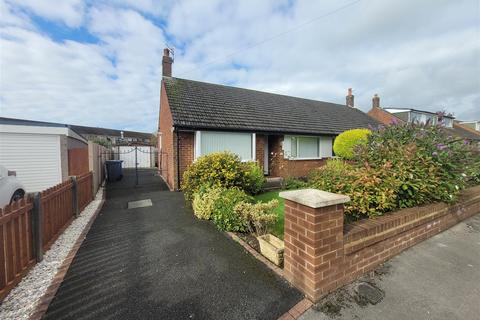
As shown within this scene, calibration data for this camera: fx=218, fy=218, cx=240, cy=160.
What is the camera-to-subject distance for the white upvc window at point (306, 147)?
11938 millimetres

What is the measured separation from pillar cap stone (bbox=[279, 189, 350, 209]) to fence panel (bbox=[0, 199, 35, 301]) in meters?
3.55

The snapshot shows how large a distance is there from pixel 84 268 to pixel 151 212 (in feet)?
9.40

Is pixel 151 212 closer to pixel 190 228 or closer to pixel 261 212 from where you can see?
pixel 190 228

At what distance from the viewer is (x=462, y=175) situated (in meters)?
4.30

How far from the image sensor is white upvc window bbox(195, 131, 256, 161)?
9.35 meters

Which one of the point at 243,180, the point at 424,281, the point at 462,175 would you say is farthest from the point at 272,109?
the point at 424,281

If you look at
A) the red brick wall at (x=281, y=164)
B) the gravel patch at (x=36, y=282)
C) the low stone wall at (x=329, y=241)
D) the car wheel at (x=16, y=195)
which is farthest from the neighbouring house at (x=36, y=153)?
the low stone wall at (x=329, y=241)

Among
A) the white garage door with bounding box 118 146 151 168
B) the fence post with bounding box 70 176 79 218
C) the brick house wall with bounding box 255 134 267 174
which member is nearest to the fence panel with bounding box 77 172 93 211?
the fence post with bounding box 70 176 79 218

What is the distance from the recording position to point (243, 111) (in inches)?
468

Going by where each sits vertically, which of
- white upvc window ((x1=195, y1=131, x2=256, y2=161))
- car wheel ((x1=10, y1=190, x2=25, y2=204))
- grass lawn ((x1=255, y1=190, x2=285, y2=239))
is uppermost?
white upvc window ((x1=195, y1=131, x2=256, y2=161))

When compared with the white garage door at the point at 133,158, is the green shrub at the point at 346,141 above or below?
above

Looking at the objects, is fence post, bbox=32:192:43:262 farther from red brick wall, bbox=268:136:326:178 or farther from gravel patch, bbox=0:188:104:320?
red brick wall, bbox=268:136:326:178

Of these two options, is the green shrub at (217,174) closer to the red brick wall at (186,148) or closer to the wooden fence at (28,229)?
the red brick wall at (186,148)

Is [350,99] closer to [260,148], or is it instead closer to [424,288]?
[260,148]
